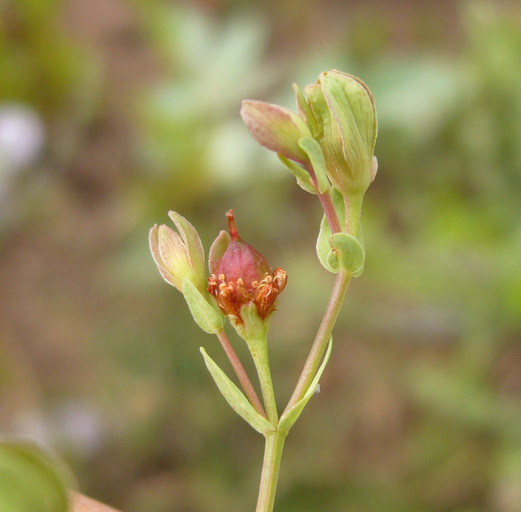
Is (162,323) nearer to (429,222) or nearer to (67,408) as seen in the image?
(67,408)

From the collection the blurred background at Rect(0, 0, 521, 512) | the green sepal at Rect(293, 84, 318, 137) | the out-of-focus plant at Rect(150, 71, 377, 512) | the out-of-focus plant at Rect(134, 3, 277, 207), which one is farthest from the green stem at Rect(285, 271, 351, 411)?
the out-of-focus plant at Rect(134, 3, 277, 207)

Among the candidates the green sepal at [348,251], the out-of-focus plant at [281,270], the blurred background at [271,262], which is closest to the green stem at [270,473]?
the out-of-focus plant at [281,270]

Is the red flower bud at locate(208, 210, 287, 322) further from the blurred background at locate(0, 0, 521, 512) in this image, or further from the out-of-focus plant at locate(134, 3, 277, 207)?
the out-of-focus plant at locate(134, 3, 277, 207)

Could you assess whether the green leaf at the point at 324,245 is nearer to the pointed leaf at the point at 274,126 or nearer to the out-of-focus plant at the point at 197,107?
the pointed leaf at the point at 274,126

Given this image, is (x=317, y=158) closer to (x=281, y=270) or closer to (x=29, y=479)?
(x=281, y=270)

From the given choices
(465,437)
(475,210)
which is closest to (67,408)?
(465,437)

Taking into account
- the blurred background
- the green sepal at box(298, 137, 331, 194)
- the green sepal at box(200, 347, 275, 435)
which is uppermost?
the blurred background
